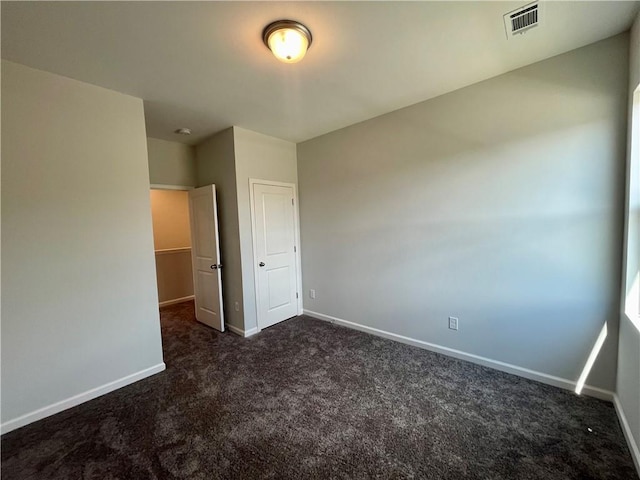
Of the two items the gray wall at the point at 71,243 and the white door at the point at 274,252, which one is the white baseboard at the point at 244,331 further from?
the gray wall at the point at 71,243

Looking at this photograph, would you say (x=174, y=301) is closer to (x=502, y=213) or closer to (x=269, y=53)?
(x=269, y=53)

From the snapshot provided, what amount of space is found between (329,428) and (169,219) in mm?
4722

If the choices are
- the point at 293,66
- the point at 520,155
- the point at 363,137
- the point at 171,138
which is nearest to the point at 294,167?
the point at 363,137

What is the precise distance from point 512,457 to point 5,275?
358 centimetres

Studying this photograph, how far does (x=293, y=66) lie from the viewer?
2.10 metres

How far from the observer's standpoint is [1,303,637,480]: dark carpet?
156cm

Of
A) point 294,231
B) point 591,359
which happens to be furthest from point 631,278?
point 294,231

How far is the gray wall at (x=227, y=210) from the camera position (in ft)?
11.1

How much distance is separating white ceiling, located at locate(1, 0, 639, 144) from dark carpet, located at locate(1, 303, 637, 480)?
2672 mm

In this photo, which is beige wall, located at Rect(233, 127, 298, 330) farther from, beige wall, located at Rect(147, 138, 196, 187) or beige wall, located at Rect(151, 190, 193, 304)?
beige wall, located at Rect(151, 190, 193, 304)

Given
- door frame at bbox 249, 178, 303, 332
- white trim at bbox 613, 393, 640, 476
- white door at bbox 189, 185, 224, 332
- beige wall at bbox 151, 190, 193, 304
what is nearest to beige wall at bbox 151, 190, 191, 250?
beige wall at bbox 151, 190, 193, 304

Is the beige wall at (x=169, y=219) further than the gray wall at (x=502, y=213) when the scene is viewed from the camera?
Yes

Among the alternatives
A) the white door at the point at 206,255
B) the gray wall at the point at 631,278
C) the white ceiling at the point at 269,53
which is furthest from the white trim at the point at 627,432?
the white door at the point at 206,255

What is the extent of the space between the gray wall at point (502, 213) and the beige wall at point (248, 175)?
0.97 metres
